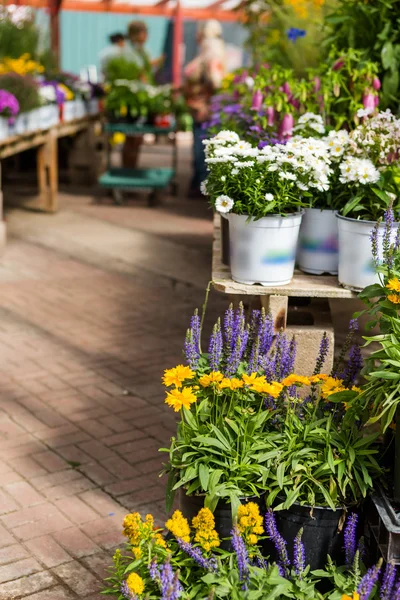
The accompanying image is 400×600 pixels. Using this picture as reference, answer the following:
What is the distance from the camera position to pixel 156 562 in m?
2.25

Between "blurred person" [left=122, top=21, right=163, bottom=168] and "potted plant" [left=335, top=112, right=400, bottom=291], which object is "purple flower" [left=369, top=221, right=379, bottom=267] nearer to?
"potted plant" [left=335, top=112, right=400, bottom=291]

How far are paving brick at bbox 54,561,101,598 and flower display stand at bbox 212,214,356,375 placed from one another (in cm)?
98

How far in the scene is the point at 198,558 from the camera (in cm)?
219

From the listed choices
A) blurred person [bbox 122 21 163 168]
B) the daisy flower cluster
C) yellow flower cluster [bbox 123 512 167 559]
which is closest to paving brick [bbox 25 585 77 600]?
yellow flower cluster [bbox 123 512 167 559]

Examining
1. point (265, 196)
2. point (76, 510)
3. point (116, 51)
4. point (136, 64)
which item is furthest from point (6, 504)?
point (116, 51)

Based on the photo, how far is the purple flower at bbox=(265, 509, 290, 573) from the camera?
2.27 m

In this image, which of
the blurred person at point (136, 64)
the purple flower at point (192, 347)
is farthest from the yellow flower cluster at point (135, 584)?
the blurred person at point (136, 64)

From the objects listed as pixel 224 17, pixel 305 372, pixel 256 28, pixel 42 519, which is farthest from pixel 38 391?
pixel 224 17

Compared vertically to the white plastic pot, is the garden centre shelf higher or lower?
lower

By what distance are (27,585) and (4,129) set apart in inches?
198

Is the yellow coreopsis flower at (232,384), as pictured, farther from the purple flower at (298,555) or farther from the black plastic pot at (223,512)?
the purple flower at (298,555)

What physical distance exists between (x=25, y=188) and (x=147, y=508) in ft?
24.5

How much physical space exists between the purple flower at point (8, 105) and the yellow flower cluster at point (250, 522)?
17.3 feet

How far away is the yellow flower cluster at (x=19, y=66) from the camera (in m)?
7.93
